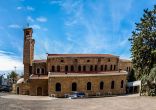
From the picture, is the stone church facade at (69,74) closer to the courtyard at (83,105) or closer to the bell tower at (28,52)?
the bell tower at (28,52)

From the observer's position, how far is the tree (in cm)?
5856

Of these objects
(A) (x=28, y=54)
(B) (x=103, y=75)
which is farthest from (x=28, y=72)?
(B) (x=103, y=75)

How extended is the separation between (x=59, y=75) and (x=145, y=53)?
17203mm

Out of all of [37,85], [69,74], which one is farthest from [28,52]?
[69,74]

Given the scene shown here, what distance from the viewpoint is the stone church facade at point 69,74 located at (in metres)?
62.0

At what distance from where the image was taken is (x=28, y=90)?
6681cm

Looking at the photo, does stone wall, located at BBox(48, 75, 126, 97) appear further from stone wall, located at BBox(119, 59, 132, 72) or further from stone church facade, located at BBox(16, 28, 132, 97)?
stone wall, located at BBox(119, 59, 132, 72)

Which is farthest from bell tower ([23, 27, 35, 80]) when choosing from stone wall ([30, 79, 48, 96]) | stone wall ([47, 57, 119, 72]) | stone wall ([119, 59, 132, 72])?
stone wall ([119, 59, 132, 72])

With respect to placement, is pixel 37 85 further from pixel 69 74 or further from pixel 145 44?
pixel 145 44

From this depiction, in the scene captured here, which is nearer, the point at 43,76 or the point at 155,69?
the point at 155,69

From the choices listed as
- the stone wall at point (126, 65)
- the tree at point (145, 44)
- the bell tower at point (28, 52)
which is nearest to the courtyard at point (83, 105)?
the tree at point (145, 44)

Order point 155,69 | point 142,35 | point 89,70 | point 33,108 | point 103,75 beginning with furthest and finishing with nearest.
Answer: point 89,70 < point 103,75 < point 142,35 < point 155,69 < point 33,108

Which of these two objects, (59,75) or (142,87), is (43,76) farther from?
(142,87)

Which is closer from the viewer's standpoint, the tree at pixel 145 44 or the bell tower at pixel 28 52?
the tree at pixel 145 44
